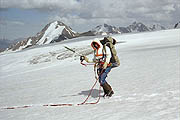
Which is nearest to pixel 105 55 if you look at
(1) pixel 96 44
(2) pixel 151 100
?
(1) pixel 96 44

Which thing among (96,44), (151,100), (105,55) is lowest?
(151,100)

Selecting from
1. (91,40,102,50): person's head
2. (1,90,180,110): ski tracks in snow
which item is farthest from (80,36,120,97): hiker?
(1,90,180,110): ski tracks in snow

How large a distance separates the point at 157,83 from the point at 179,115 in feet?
15.1

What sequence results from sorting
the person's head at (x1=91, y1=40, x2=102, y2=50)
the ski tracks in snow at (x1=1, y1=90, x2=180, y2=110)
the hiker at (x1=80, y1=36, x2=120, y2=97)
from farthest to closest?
the person's head at (x1=91, y1=40, x2=102, y2=50)
the hiker at (x1=80, y1=36, x2=120, y2=97)
the ski tracks in snow at (x1=1, y1=90, x2=180, y2=110)

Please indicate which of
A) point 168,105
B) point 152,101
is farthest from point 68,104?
point 168,105

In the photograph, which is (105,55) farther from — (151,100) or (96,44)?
(151,100)

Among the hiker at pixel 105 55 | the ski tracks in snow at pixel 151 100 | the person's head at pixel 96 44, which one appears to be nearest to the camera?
the ski tracks in snow at pixel 151 100

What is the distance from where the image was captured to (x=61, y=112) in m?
7.66

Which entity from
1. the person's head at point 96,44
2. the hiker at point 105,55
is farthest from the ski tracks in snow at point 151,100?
the person's head at point 96,44

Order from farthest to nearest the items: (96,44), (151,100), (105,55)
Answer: (96,44), (105,55), (151,100)

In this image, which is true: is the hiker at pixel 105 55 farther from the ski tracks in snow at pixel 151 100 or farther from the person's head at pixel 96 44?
the ski tracks in snow at pixel 151 100

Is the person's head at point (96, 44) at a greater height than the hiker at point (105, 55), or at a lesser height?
greater

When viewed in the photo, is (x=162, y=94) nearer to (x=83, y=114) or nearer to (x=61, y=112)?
(x=83, y=114)

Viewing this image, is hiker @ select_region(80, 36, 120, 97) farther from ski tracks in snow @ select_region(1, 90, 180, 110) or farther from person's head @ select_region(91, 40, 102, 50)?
ski tracks in snow @ select_region(1, 90, 180, 110)
